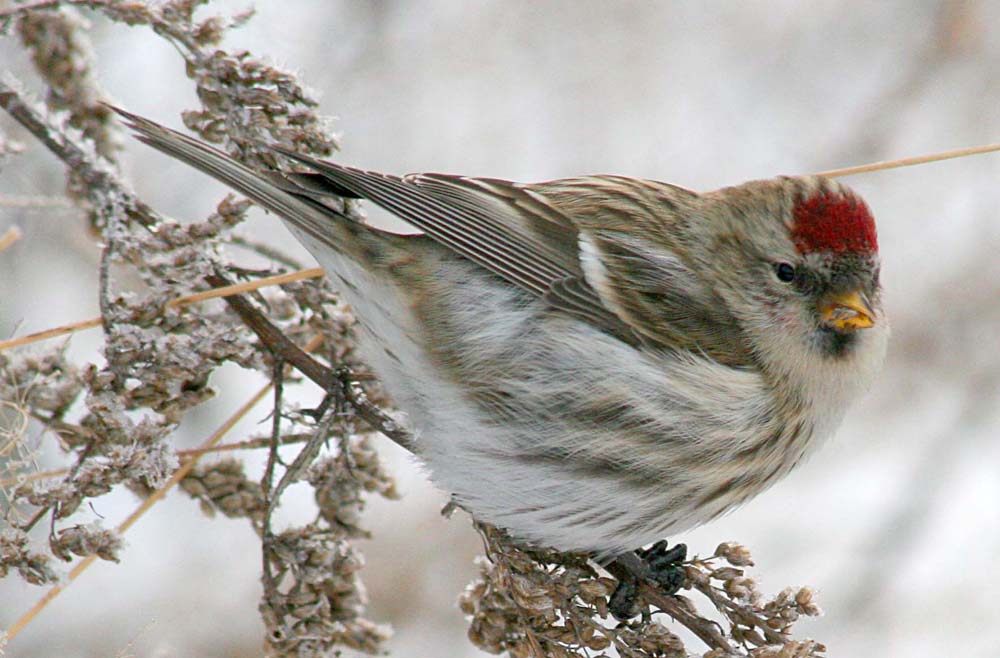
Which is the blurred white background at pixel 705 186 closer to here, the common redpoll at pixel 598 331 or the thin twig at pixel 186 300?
the common redpoll at pixel 598 331

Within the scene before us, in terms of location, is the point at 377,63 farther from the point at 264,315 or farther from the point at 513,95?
the point at 264,315

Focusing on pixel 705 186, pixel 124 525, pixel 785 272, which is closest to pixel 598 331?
pixel 785 272

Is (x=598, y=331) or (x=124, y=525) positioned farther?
(x=598, y=331)

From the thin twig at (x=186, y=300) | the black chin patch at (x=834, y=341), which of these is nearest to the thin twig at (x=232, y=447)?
the thin twig at (x=186, y=300)

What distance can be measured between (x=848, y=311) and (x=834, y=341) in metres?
0.12

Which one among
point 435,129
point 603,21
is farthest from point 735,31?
point 435,129

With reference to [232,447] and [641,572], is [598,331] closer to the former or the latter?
[641,572]

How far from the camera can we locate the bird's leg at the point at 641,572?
107 inches

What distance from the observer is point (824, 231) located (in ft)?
8.93

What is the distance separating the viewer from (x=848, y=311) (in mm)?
2734

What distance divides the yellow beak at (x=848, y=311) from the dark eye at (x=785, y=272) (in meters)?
0.10

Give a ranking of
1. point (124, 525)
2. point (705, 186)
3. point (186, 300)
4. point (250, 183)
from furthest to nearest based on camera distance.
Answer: point (705, 186)
point (250, 183)
point (186, 300)
point (124, 525)

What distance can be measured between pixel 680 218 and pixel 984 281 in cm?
291

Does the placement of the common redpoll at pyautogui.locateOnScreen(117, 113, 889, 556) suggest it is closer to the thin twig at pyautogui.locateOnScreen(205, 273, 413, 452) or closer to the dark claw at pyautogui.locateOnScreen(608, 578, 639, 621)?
the dark claw at pyautogui.locateOnScreen(608, 578, 639, 621)
